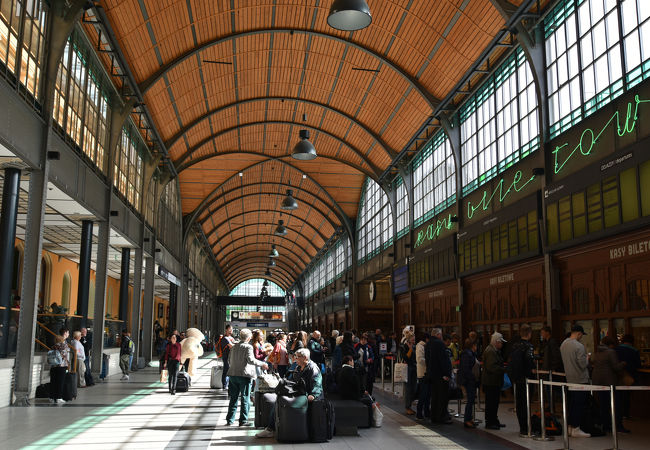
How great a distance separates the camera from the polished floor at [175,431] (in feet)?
31.4

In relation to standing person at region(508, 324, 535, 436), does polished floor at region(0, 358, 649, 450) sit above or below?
below

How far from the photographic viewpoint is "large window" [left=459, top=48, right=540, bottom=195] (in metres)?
17.8

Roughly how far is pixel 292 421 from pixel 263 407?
4.03 feet

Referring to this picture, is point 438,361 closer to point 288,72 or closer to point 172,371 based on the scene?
point 172,371

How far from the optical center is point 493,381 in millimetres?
11250

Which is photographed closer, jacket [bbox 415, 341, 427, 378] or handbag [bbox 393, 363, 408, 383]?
jacket [bbox 415, 341, 427, 378]

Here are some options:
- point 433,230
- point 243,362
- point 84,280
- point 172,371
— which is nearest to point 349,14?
point 243,362

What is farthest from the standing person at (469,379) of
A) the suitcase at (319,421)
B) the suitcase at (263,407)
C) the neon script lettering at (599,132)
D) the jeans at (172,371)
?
the jeans at (172,371)

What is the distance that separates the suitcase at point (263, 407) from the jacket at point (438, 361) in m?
3.24

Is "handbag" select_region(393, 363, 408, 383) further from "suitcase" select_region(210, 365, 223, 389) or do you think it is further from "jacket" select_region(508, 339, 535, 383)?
"suitcase" select_region(210, 365, 223, 389)

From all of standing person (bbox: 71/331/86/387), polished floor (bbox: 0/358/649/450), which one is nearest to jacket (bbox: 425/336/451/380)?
polished floor (bbox: 0/358/649/450)

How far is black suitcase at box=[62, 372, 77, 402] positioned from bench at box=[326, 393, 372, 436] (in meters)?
7.45

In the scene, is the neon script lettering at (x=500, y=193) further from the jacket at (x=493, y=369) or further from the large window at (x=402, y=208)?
the large window at (x=402, y=208)

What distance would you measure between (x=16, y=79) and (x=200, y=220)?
3543 centimetres
